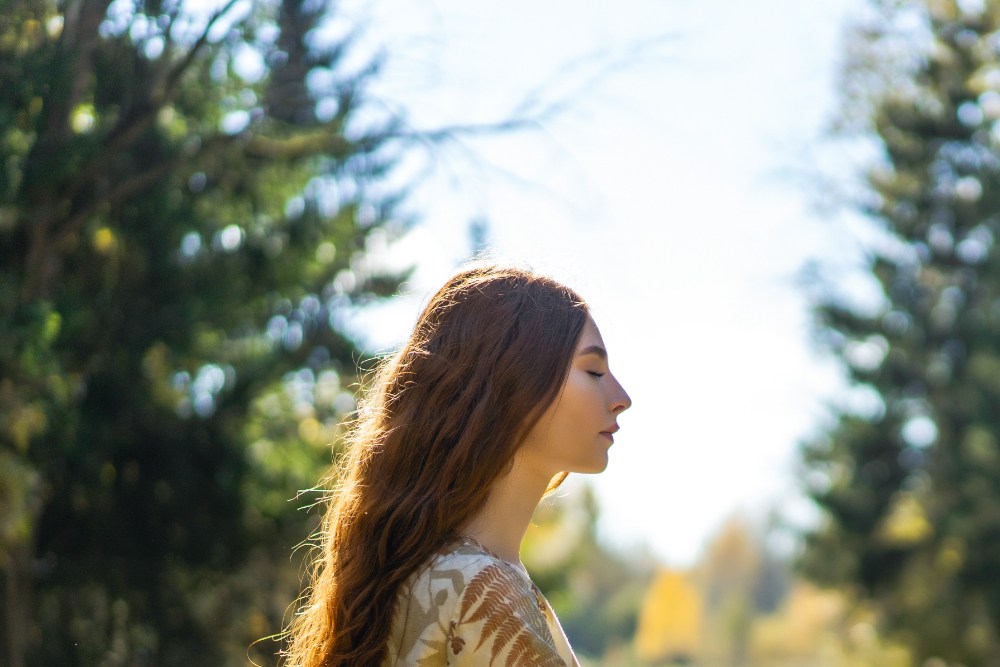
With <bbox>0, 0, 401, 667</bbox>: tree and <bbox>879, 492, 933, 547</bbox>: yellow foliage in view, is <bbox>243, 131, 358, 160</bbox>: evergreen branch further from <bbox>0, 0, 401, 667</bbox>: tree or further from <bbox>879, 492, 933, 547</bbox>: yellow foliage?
<bbox>879, 492, 933, 547</bbox>: yellow foliage

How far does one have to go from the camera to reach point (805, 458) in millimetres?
15000

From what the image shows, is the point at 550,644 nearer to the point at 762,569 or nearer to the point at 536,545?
the point at 536,545

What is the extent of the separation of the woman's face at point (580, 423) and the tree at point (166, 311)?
2714 mm

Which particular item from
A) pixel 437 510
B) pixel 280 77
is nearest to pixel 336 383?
pixel 280 77

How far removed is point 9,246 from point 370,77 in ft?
6.39

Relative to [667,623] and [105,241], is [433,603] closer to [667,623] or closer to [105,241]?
[105,241]

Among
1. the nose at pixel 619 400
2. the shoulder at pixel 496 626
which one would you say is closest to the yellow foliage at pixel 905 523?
the nose at pixel 619 400

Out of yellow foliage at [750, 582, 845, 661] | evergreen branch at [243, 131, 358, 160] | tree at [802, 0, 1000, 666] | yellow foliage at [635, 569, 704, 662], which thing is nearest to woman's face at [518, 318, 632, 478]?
evergreen branch at [243, 131, 358, 160]

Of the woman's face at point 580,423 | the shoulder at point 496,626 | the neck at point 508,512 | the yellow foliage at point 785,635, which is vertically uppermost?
the woman's face at point 580,423

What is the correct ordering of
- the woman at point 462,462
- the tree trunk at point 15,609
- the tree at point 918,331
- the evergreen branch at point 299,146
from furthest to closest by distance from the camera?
the tree at point 918,331
the evergreen branch at point 299,146
the tree trunk at point 15,609
the woman at point 462,462

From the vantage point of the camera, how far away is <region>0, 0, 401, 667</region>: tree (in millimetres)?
3936

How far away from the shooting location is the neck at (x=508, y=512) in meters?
1.50

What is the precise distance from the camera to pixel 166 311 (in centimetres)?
586

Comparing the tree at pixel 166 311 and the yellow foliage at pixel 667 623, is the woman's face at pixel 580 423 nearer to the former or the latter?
the tree at pixel 166 311
